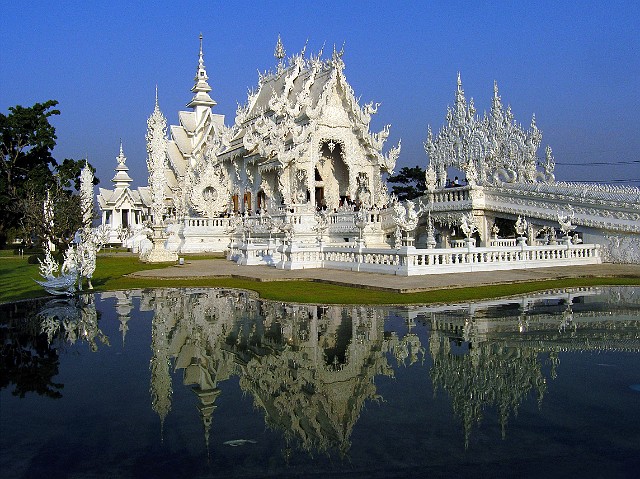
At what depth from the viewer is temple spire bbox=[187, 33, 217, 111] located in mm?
51219

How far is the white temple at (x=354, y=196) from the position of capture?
20.7m

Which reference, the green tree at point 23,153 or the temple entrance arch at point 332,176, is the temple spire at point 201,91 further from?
the temple entrance arch at point 332,176

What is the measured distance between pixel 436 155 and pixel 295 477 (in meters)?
29.2

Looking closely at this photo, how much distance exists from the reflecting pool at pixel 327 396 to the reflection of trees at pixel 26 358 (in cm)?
3

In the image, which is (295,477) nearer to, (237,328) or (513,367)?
(513,367)

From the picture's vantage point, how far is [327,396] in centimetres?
582

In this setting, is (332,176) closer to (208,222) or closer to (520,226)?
(208,222)

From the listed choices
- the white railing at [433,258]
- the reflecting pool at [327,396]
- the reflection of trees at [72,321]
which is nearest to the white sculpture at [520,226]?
the white railing at [433,258]

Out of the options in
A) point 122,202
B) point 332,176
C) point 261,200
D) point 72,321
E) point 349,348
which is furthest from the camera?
point 122,202

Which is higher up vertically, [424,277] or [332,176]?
[332,176]

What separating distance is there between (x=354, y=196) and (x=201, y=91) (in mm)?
23313

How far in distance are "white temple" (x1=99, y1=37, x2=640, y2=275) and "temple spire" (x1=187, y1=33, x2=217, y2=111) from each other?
21.6 feet

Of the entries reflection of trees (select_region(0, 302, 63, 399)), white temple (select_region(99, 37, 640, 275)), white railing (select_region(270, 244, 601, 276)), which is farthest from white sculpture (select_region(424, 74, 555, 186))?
reflection of trees (select_region(0, 302, 63, 399))

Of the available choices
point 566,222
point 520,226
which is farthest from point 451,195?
point 566,222
